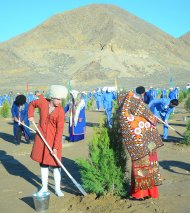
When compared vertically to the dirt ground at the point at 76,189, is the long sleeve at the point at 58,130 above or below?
above

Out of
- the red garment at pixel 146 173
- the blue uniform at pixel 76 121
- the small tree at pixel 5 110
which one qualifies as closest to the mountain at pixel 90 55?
the small tree at pixel 5 110

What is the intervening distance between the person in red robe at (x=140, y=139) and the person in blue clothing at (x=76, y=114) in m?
6.48

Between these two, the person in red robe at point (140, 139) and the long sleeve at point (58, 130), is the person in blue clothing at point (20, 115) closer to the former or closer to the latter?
the long sleeve at point (58, 130)

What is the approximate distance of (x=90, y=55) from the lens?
9162 cm

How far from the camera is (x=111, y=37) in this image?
103 meters

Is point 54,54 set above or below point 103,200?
above

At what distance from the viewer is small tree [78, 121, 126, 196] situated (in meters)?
6.09

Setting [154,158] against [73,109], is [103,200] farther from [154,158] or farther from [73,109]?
[73,109]

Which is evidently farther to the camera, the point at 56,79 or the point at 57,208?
the point at 56,79

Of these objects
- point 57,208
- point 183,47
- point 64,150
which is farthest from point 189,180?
point 183,47

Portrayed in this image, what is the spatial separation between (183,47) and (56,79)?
212ft

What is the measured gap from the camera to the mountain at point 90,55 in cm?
7556

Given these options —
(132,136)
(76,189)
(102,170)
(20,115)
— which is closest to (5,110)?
(20,115)

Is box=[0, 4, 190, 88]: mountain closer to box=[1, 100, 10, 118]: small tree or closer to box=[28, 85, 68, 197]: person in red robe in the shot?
box=[1, 100, 10, 118]: small tree
